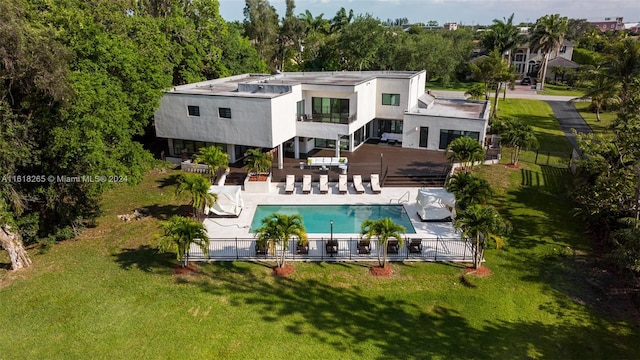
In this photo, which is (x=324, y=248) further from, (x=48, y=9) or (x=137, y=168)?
(x=48, y=9)

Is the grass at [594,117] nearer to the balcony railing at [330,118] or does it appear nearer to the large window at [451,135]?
the large window at [451,135]

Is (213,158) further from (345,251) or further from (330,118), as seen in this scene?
(345,251)

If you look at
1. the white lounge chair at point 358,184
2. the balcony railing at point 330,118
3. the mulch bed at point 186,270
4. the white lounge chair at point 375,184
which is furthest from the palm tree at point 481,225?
the balcony railing at point 330,118

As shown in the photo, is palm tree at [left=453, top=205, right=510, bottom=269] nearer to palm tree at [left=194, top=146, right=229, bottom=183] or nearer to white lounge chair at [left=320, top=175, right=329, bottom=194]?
white lounge chair at [left=320, top=175, right=329, bottom=194]

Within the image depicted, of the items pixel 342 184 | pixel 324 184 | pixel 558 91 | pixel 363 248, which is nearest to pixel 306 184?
pixel 324 184

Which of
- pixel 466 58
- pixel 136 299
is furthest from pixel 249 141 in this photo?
pixel 466 58

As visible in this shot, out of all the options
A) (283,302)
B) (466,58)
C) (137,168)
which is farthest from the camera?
(466,58)

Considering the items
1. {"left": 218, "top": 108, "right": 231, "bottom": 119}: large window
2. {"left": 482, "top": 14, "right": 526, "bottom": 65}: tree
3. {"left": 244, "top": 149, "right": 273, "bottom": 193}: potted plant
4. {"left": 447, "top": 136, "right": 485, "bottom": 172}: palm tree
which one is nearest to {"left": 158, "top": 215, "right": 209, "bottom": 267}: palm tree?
{"left": 244, "top": 149, "right": 273, "bottom": 193}: potted plant
